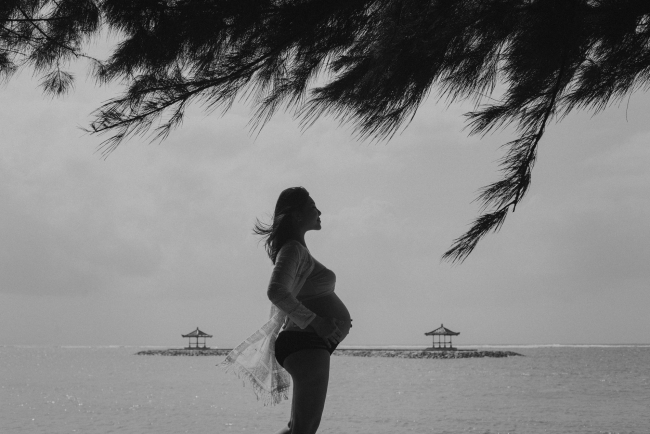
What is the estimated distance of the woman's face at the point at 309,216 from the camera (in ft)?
7.55

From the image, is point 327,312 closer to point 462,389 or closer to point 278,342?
point 278,342

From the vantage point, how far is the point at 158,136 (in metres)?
2.14

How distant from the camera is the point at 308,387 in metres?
2.21

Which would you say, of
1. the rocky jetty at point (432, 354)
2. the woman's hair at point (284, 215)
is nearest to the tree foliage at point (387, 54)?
the woman's hair at point (284, 215)

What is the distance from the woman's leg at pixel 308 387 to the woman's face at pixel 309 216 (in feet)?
1.23

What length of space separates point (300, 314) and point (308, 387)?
214mm

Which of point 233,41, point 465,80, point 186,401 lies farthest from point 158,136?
point 186,401

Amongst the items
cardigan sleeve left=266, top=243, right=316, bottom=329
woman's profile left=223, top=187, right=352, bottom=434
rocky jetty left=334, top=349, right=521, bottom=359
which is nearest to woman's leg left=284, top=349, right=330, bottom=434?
woman's profile left=223, top=187, right=352, bottom=434

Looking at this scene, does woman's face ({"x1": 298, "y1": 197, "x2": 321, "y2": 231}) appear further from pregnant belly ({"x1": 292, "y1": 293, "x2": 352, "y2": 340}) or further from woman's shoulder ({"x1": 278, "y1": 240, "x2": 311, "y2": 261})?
pregnant belly ({"x1": 292, "y1": 293, "x2": 352, "y2": 340})

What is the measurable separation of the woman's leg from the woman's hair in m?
0.32

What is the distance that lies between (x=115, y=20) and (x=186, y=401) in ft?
75.2

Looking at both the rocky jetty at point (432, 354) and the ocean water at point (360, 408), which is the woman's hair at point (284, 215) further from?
the rocky jetty at point (432, 354)

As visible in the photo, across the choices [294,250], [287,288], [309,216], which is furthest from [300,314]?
[309,216]

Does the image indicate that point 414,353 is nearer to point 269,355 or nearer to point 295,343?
point 269,355
